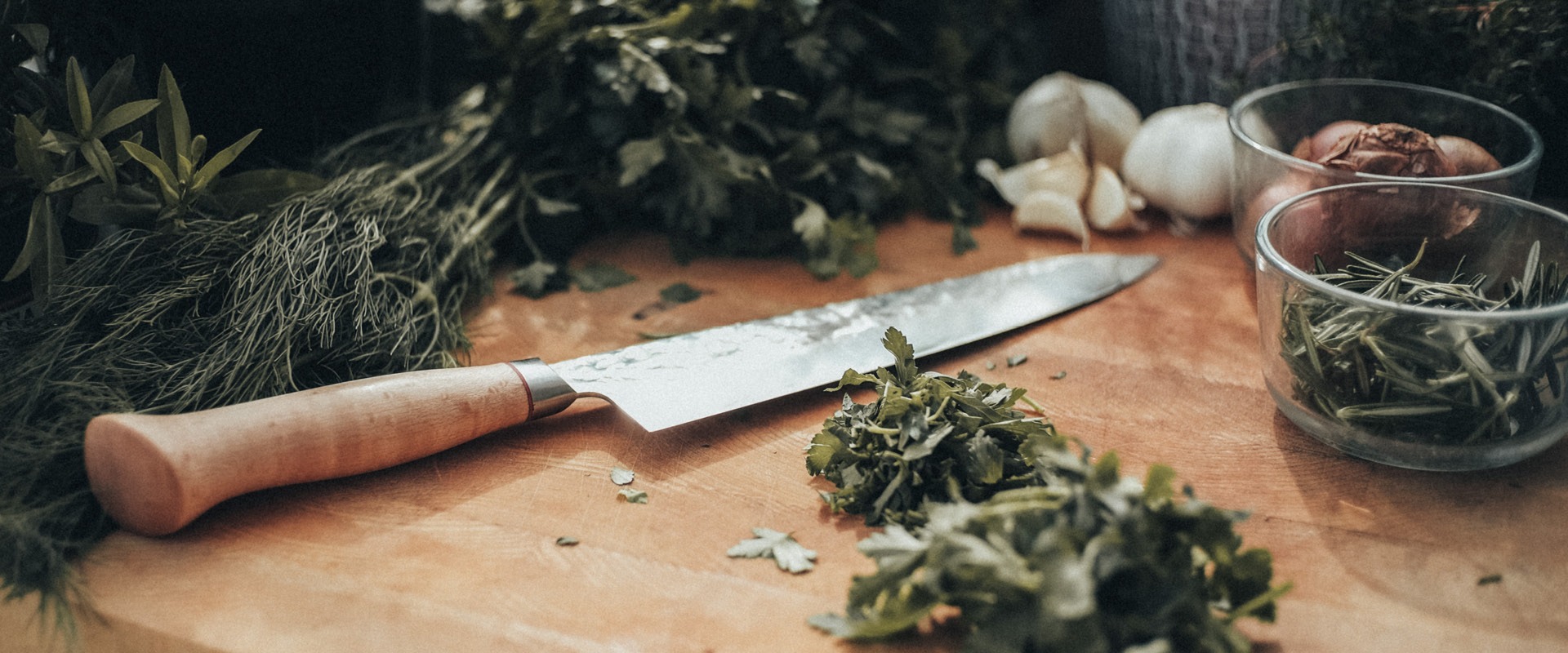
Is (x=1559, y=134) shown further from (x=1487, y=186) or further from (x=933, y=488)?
(x=933, y=488)

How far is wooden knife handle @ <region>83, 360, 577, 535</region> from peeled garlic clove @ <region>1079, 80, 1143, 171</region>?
3.65 ft

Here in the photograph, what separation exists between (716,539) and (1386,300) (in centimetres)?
79

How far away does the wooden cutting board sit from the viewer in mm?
932

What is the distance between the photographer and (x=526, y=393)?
1.18 metres

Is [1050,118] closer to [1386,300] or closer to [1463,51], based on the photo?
[1463,51]

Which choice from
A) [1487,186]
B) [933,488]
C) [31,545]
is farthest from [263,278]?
[1487,186]

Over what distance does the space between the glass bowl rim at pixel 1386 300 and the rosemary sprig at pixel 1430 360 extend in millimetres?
11

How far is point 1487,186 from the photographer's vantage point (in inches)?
50.6

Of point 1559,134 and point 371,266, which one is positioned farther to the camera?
point 1559,134

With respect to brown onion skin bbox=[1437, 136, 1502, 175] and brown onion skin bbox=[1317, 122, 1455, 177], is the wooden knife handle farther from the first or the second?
Answer: brown onion skin bbox=[1437, 136, 1502, 175]

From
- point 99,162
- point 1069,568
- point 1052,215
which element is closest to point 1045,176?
point 1052,215

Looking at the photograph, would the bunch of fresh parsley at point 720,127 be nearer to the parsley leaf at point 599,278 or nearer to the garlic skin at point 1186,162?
the parsley leaf at point 599,278

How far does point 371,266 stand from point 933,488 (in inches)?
31.2

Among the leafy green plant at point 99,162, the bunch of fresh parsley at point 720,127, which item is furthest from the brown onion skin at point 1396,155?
the leafy green plant at point 99,162
